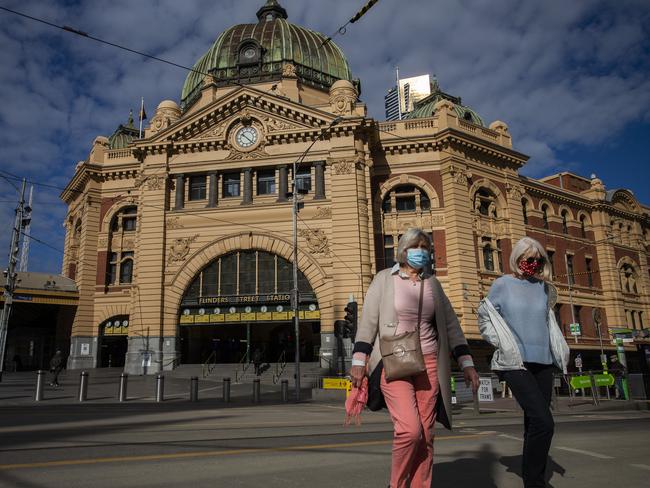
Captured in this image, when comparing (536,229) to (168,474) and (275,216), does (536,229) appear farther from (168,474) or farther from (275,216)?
(168,474)

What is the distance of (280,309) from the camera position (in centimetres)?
3181

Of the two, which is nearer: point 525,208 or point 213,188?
point 213,188

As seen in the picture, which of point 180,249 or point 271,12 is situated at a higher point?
point 271,12

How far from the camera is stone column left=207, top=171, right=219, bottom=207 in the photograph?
33969 mm

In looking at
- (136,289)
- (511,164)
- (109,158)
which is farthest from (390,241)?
(109,158)

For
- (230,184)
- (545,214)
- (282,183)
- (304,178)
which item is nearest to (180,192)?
(230,184)

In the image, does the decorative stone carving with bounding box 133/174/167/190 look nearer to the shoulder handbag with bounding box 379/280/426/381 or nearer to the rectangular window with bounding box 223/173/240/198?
the rectangular window with bounding box 223/173/240/198

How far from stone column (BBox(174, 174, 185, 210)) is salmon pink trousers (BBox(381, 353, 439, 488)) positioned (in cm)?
3194

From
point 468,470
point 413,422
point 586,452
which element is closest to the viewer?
point 413,422

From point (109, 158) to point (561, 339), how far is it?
131ft

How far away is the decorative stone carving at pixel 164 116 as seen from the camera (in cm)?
3616

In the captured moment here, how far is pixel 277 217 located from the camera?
32.8 metres

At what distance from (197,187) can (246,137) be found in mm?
4710

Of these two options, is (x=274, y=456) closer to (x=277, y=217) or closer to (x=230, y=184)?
(x=277, y=217)
